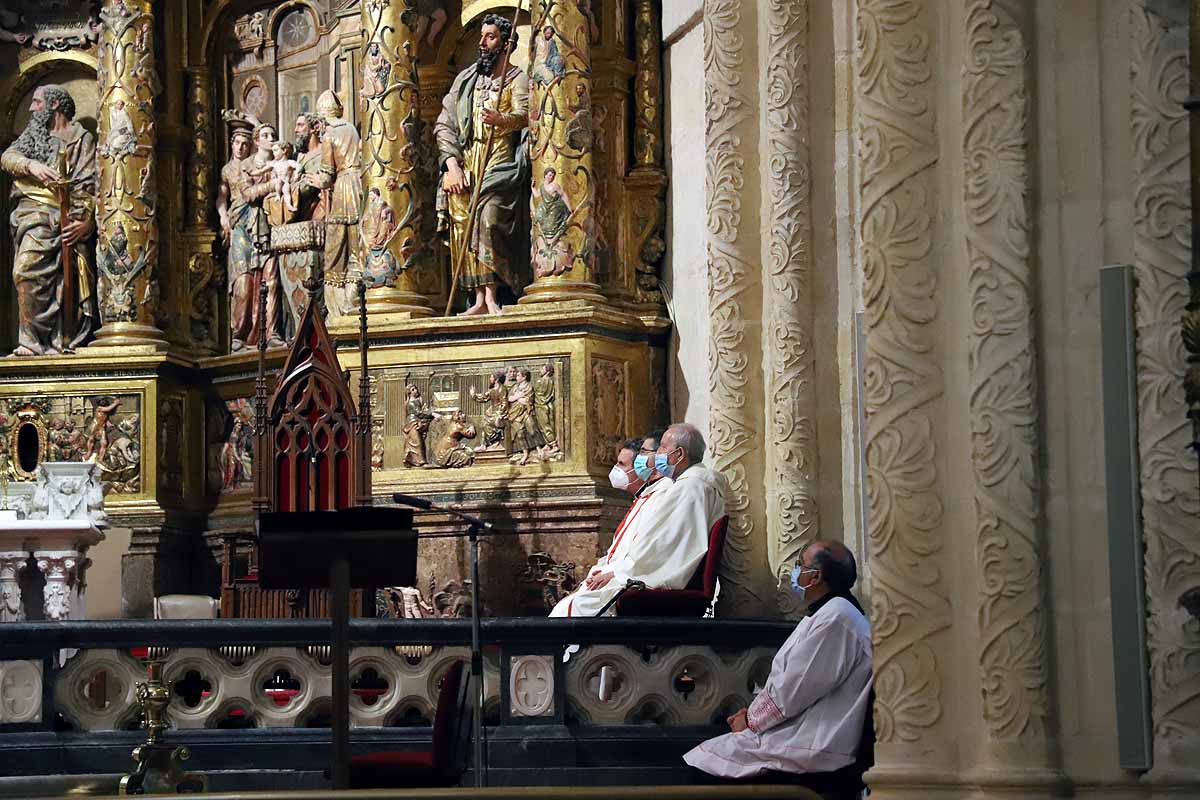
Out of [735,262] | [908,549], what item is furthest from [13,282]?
[908,549]

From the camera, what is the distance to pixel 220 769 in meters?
9.66

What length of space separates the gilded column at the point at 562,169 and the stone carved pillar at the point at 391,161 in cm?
114

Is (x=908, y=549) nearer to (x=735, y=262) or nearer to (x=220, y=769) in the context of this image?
(x=220, y=769)

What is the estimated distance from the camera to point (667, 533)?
35.5ft

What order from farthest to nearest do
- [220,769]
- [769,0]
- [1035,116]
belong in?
[769,0] < [220,769] < [1035,116]

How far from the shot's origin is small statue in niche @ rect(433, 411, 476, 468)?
14469mm

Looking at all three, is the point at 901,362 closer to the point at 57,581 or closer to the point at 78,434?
the point at 57,581

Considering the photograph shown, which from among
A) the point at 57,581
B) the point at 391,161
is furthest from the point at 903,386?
the point at 391,161

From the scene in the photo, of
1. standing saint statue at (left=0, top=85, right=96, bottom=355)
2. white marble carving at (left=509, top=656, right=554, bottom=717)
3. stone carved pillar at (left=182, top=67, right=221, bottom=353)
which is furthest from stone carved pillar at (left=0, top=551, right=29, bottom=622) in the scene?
white marble carving at (left=509, top=656, right=554, bottom=717)

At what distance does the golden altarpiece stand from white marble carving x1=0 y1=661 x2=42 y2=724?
4701 millimetres

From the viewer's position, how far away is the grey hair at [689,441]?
11.2 metres

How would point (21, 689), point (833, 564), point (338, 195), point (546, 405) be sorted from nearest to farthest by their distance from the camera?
point (833, 564) < point (21, 689) < point (546, 405) < point (338, 195)

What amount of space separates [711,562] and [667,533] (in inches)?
11.5

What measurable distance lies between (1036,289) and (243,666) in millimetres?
4884
